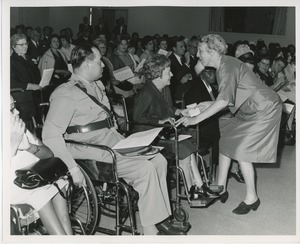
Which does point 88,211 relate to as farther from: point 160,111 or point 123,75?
point 123,75

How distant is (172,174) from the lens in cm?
330

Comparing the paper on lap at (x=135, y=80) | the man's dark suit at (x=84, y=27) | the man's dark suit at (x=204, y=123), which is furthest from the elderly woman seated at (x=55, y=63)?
the man's dark suit at (x=84, y=27)

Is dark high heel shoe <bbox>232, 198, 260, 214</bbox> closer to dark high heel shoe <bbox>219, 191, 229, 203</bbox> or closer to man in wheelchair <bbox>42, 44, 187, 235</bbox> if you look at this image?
dark high heel shoe <bbox>219, 191, 229, 203</bbox>

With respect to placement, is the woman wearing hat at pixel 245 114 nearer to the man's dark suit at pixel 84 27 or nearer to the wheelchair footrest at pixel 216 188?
the wheelchair footrest at pixel 216 188

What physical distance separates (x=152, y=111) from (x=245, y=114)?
70cm

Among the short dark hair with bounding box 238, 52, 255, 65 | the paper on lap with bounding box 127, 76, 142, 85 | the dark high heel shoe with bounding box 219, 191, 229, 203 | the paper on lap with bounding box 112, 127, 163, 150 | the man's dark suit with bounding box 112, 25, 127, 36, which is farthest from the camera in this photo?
the man's dark suit with bounding box 112, 25, 127, 36

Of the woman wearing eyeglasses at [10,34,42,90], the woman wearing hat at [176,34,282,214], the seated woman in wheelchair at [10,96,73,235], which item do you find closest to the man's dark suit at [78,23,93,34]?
the woman wearing eyeglasses at [10,34,42,90]

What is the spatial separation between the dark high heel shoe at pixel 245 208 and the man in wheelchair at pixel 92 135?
25.4 inches

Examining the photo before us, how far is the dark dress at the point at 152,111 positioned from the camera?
2982mm

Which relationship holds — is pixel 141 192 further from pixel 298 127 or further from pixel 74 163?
pixel 298 127

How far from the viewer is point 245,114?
3.03 metres

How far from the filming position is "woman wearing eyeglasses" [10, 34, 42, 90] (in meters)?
3.65

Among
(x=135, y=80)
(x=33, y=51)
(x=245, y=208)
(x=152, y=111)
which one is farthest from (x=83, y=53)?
(x=33, y=51)

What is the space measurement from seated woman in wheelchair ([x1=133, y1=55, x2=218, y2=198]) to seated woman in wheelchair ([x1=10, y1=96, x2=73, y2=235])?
3.29 feet
